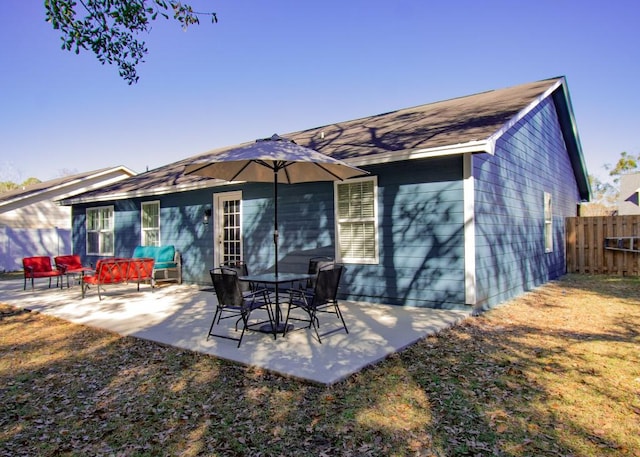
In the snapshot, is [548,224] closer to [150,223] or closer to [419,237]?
[419,237]

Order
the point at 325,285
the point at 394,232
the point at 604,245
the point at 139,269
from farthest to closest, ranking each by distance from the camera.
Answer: the point at 604,245 → the point at 139,269 → the point at 394,232 → the point at 325,285

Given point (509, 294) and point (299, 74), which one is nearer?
point (509, 294)

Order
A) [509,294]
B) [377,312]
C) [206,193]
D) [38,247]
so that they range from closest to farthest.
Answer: [377,312] → [509,294] → [206,193] → [38,247]

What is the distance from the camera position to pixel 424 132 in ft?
23.6

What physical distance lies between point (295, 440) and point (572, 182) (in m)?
14.7

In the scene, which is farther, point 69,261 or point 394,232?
point 69,261

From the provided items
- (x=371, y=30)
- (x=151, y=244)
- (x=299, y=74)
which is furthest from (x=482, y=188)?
(x=299, y=74)

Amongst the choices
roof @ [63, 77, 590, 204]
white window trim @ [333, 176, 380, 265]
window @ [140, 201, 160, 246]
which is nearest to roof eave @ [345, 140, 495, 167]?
roof @ [63, 77, 590, 204]

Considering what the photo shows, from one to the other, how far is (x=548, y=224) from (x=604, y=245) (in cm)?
237

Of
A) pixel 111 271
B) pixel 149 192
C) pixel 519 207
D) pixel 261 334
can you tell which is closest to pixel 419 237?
pixel 261 334

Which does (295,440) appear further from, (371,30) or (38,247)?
(38,247)

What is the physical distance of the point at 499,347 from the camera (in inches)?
185

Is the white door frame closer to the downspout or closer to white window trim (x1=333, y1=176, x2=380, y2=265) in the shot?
white window trim (x1=333, y1=176, x2=380, y2=265)

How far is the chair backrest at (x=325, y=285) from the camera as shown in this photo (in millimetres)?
4844
